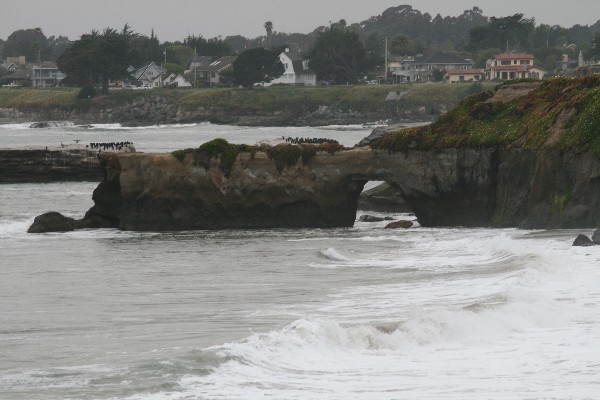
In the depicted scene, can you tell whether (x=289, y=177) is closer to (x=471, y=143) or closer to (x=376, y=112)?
(x=471, y=143)

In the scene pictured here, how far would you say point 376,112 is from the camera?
156750 millimetres

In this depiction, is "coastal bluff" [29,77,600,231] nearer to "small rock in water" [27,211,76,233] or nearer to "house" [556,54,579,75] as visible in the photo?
"small rock in water" [27,211,76,233]

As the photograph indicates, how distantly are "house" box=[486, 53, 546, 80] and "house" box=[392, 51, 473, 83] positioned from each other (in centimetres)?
1853

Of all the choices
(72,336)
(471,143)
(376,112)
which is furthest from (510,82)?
(376,112)

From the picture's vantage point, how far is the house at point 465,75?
166625mm

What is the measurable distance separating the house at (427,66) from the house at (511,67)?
18.5 m

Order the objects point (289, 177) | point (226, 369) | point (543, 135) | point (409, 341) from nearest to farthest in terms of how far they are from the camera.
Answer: point (226, 369), point (409, 341), point (543, 135), point (289, 177)

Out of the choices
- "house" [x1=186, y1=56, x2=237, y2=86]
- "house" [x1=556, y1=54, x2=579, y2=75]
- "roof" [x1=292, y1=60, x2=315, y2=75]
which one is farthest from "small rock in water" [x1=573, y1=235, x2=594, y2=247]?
"house" [x1=186, y1=56, x2=237, y2=86]

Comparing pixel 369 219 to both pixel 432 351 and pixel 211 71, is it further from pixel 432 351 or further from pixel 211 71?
pixel 211 71

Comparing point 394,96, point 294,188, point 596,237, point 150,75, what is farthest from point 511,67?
point 596,237

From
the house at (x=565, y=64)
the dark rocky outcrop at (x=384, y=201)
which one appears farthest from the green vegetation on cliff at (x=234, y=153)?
the house at (x=565, y=64)

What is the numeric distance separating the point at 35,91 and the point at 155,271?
529 ft

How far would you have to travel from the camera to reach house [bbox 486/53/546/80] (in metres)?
158

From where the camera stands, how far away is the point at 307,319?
19984 millimetres
